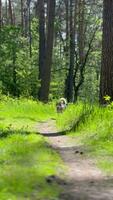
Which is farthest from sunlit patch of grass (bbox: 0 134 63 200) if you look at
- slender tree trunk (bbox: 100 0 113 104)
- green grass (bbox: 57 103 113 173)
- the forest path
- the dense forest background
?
the dense forest background

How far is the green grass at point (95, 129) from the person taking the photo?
9.61 metres

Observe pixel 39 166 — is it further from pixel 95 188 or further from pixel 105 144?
pixel 105 144

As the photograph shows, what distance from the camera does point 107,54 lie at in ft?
50.2

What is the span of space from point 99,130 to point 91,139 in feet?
1.43

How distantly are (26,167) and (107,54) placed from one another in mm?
7739

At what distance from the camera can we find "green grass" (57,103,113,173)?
9.61 meters

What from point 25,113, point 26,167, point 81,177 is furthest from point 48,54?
point 81,177

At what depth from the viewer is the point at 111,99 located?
15.0 metres

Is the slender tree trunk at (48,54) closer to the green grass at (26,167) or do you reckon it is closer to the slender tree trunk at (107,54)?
the slender tree trunk at (107,54)

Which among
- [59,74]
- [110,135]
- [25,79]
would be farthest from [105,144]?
[59,74]

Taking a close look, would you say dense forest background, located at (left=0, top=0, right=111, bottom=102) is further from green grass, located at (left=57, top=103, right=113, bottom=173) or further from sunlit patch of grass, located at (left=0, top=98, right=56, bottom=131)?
sunlit patch of grass, located at (left=0, top=98, right=56, bottom=131)

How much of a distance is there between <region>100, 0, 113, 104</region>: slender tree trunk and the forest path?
3888 mm

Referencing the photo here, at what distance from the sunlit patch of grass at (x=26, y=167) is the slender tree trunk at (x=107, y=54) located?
441 cm

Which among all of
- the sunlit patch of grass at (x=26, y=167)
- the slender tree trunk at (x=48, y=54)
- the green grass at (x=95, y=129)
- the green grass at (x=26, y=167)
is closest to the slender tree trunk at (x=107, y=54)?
the green grass at (x=95, y=129)
